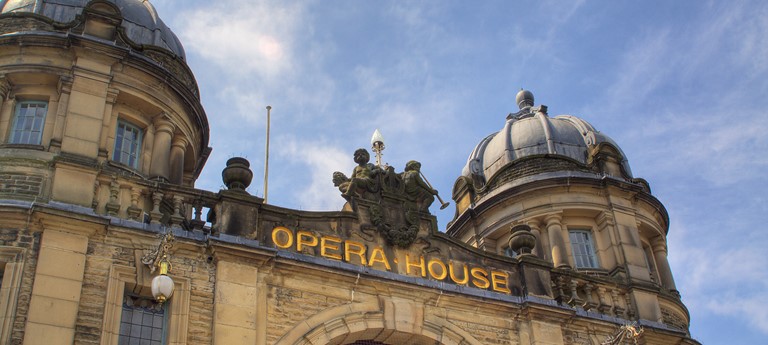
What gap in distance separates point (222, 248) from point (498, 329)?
605 cm

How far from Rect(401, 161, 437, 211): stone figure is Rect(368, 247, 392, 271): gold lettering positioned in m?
1.70

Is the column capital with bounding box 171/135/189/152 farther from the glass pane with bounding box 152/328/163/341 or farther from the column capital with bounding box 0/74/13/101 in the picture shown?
the glass pane with bounding box 152/328/163/341

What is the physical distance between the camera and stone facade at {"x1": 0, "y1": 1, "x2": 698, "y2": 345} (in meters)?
16.1

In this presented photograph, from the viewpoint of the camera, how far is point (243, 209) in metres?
18.1

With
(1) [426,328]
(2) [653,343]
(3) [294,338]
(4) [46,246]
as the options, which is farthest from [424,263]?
(4) [46,246]

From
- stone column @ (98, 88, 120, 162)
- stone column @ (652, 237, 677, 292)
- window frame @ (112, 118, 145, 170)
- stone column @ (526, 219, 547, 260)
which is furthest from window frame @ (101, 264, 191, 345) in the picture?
stone column @ (652, 237, 677, 292)

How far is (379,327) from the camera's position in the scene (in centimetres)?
1817

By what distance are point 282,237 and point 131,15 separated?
7849mm

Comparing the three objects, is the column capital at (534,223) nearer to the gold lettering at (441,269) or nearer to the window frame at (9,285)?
the gold lettering at (441,269)

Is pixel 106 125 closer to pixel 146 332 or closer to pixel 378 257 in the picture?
pixel 146 332

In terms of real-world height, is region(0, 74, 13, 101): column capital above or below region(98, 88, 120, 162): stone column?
above

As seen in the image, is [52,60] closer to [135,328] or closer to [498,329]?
[135,328]

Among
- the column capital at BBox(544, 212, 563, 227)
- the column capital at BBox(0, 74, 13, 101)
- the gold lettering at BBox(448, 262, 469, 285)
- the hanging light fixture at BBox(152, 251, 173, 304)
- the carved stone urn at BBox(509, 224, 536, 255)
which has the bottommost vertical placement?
the hanging light fixture at BBox(152, 251, 173, 304)

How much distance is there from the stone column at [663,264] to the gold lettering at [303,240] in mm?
10303
